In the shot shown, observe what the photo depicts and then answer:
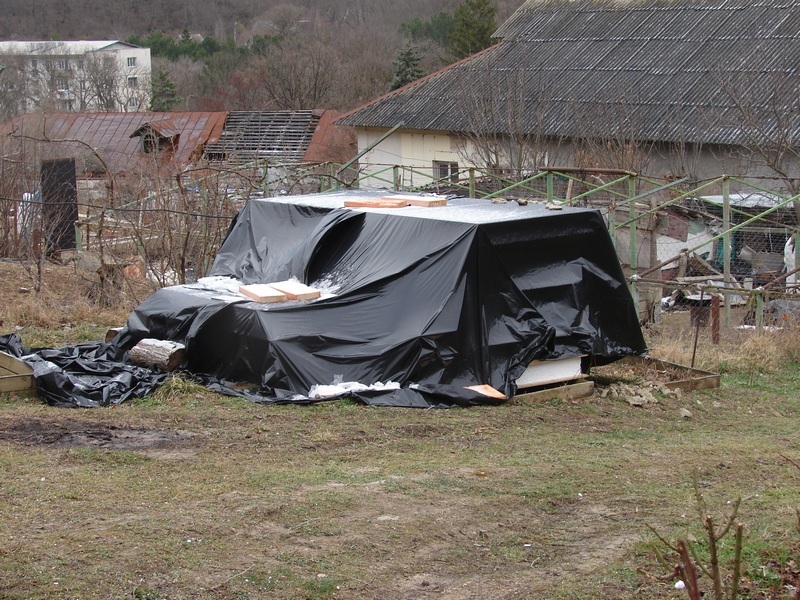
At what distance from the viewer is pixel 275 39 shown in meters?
64.6

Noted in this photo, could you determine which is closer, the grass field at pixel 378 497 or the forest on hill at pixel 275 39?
the grass field at pixel 378 497

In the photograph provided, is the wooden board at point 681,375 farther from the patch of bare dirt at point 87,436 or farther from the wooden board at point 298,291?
the patch of bare dirt at point 87,436

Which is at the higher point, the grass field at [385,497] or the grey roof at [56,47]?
the grey roof at [56,47]

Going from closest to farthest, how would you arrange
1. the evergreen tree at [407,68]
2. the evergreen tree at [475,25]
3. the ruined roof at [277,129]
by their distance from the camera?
the ruined roof at [277,129] → the evergreen tree at [407,68] → the evergreen tree at [475,25]

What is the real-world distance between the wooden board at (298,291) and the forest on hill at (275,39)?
35.4m

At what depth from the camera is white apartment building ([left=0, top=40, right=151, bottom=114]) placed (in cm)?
5922

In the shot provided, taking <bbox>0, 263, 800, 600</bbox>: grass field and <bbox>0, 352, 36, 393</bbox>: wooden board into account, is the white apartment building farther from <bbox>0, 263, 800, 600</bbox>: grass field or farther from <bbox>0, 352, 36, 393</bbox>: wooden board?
<bbox>0, 263, 800, 600</bbox>: grass field

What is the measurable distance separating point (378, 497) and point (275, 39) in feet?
205

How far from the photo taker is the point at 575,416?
841 cm

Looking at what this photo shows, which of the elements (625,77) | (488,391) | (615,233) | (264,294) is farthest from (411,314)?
(625,77)

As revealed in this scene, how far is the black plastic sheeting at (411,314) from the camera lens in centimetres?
852

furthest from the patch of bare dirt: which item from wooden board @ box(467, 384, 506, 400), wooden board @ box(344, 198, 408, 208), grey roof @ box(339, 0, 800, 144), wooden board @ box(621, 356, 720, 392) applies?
grey roof @ box(339, 0, 800, 144)

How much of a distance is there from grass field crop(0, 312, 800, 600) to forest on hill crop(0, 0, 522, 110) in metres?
37.0

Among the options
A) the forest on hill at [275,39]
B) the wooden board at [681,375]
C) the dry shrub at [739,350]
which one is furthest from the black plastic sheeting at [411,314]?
the forest on hill at [275,39]
